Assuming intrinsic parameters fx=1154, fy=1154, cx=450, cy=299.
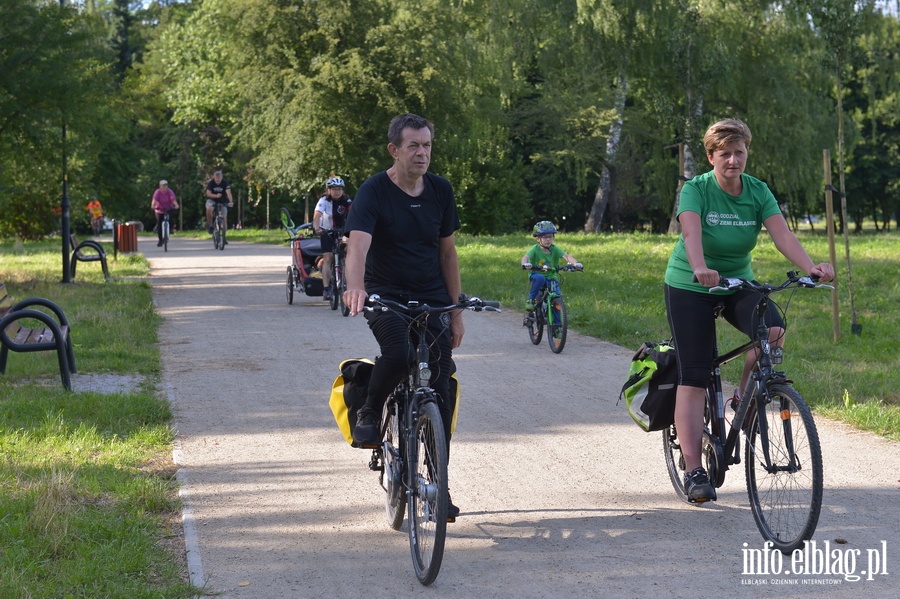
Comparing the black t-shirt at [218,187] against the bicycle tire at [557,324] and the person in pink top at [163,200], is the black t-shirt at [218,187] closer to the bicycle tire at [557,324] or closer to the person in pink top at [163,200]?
the person in pink top at [163,200]

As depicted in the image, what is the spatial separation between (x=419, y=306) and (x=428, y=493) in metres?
0.81

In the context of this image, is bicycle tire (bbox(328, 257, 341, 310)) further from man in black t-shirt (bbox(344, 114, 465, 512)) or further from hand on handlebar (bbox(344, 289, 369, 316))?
hand on handlebar (bbox(344, 289, 369, 316))

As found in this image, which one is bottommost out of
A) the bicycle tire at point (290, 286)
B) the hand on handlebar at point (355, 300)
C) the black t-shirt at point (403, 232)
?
the bicycle tire at point (290, 286)

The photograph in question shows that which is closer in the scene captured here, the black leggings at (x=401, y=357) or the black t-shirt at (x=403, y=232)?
the black leggings at (x=401, y=357)

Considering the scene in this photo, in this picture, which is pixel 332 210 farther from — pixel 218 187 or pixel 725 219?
pixel 218 187

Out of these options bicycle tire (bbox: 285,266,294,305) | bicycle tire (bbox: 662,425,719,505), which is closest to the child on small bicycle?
bicycle tire (bbox: 285,266,294,305)

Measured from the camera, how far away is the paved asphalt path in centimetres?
477

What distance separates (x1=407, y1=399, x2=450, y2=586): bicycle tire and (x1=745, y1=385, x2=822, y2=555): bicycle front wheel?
59.1 inches

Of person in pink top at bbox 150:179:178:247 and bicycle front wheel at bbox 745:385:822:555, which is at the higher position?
person in pink top at bbox 150:179:178:247

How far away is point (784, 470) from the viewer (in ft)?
16.7

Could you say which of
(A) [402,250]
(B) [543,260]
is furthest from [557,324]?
(A) [402,250]

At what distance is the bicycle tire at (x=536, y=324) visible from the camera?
1189cm

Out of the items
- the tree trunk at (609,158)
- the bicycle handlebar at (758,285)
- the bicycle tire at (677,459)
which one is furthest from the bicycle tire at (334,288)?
the tree trunk at (609,158)

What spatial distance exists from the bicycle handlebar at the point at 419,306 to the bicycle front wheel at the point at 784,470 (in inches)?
52.4
